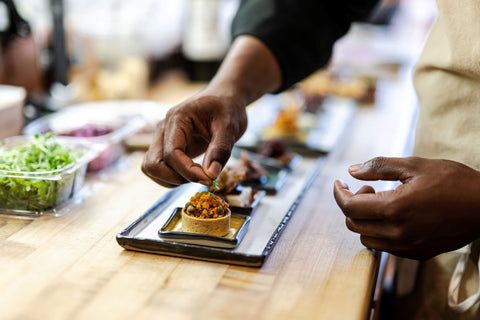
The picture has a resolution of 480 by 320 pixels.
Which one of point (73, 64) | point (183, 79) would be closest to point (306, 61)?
point (73, 64)

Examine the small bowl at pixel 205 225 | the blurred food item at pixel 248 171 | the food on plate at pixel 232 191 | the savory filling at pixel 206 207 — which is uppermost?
the savory filling at pixel 206 207

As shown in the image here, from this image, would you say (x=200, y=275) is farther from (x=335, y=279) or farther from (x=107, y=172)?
(x=107, y=172)

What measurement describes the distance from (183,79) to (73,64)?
90 centimetres

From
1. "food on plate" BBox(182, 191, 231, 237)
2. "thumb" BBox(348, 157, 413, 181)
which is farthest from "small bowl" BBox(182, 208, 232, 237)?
"thumb" BBox(348, 157, 413, 181)

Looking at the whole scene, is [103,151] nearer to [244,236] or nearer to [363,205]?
[244,236]

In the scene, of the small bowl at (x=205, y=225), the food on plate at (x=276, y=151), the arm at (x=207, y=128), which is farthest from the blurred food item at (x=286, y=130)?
the small bowl at (x=205, y=225)

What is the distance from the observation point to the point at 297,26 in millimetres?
1553

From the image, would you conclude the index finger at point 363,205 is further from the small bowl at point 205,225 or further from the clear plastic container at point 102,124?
the clear plastic container at point 102,124

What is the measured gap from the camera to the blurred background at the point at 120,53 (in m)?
2.16

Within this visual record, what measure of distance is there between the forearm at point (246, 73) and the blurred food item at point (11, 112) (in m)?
0.71

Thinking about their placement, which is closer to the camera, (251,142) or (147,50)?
(251,142)

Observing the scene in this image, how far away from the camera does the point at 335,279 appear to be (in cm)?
97

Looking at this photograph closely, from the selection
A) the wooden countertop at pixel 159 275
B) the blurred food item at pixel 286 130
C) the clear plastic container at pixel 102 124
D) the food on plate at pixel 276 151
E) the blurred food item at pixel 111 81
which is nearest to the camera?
the wooden countertop at pixel 159 275

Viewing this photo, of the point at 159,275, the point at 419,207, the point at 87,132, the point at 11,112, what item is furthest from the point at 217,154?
the point at 11,112
